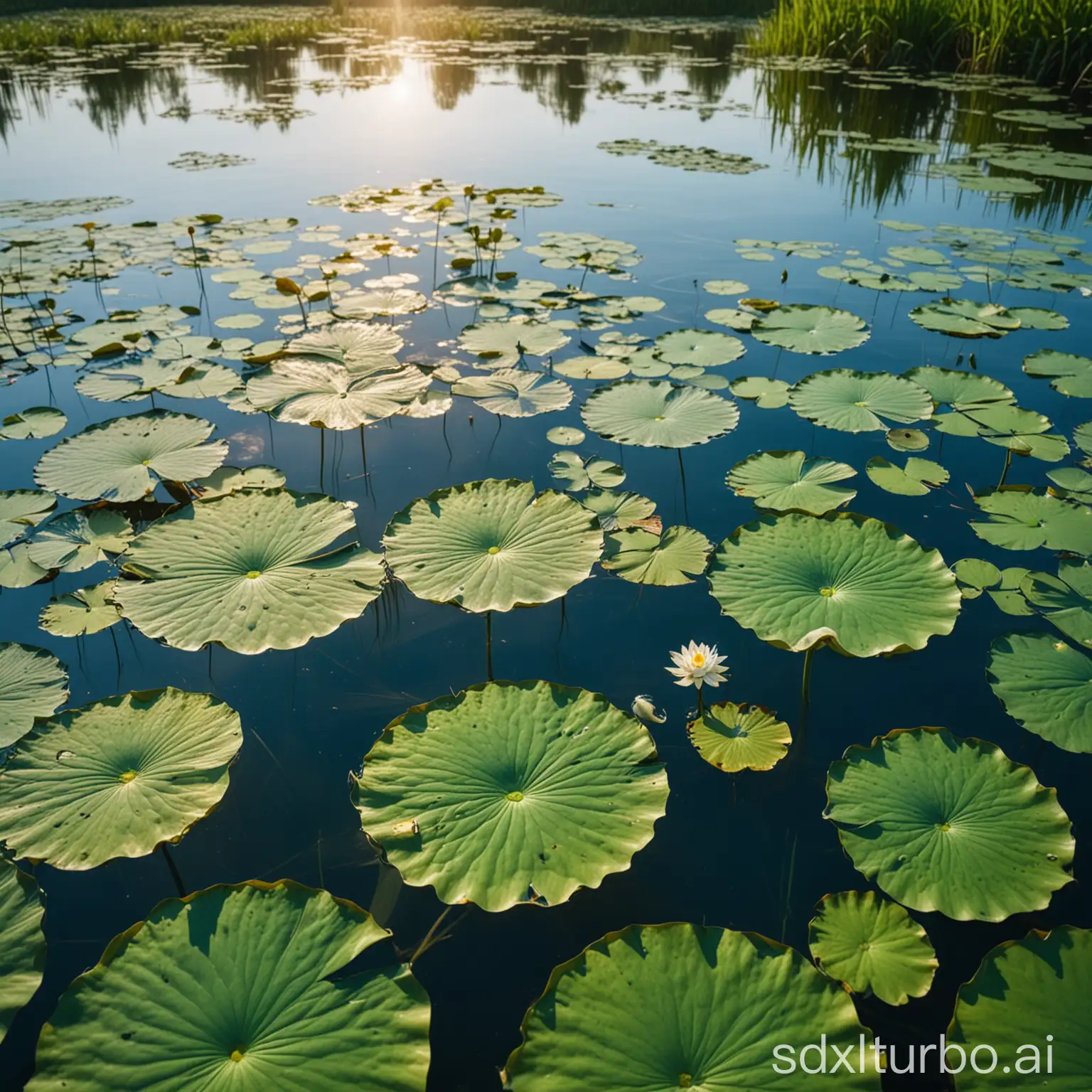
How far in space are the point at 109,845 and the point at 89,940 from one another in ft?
0.52

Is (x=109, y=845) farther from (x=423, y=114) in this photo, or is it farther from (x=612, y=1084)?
(x=423, y=114)

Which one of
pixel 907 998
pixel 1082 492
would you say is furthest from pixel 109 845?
pixel 1082 492

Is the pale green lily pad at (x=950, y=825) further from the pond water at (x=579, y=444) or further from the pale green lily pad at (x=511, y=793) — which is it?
the pale green lily pad at (x=511, y=793)

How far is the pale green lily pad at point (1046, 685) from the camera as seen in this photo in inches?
58.4

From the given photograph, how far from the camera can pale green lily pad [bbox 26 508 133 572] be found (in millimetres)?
2012

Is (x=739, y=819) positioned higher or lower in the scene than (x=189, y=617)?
lower

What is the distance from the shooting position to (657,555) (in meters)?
2.03

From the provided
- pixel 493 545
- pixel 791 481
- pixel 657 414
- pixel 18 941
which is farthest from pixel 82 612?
pixel 791 481

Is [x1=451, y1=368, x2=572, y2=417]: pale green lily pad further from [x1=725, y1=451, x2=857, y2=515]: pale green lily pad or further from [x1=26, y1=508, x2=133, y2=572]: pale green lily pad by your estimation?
[x1=26, y1=508, x2=133, y2=572]: pale green lily pad

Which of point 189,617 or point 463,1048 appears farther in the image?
point 189,617

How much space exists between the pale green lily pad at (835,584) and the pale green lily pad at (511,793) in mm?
481

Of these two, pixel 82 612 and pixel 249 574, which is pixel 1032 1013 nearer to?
pixel 249 574

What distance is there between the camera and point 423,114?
9250 millimetres

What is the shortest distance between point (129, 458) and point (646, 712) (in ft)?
6.07
